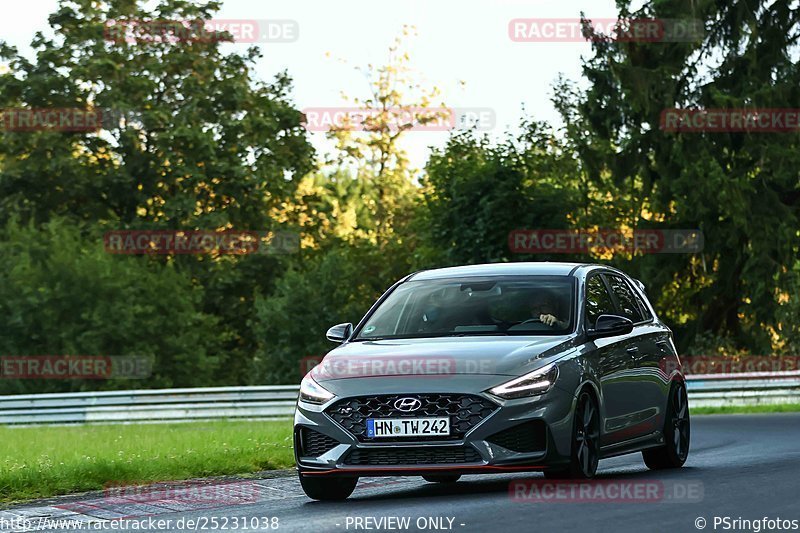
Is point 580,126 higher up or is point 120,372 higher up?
point 580,126

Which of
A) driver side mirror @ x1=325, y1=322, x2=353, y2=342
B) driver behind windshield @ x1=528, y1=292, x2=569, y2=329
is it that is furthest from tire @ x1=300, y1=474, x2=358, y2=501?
driver behind windshield @ x1=528, y1=292, x2=569, y2=329

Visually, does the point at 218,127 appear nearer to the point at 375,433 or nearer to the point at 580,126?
the point at 580,126

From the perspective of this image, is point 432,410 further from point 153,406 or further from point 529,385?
point 153,406

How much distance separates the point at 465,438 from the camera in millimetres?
10992

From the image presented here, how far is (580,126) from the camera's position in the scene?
139 feet

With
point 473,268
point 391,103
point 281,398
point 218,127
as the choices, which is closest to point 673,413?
point 473,268

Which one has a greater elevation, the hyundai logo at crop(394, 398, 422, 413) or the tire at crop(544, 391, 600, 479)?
the hyundai logo at crop(394, 398, 422, 413)

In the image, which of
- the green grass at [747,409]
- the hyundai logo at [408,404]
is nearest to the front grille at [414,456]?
the hyundai logo at [408,404]

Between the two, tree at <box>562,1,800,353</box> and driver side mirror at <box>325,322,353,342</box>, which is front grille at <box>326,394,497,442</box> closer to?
driver side mirror at <box>325,322,353,342</box>

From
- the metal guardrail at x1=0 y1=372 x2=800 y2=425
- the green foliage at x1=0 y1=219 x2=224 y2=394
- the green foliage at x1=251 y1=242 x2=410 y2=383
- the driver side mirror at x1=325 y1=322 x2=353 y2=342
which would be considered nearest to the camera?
the driver side mirror at x1=325 y1=322 x2=353 y2=342

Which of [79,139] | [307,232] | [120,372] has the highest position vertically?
[79,139]

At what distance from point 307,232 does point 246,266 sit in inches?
116

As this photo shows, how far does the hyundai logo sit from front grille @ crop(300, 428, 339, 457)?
1.86ft

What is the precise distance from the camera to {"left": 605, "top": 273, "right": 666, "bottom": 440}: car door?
42.6ft
